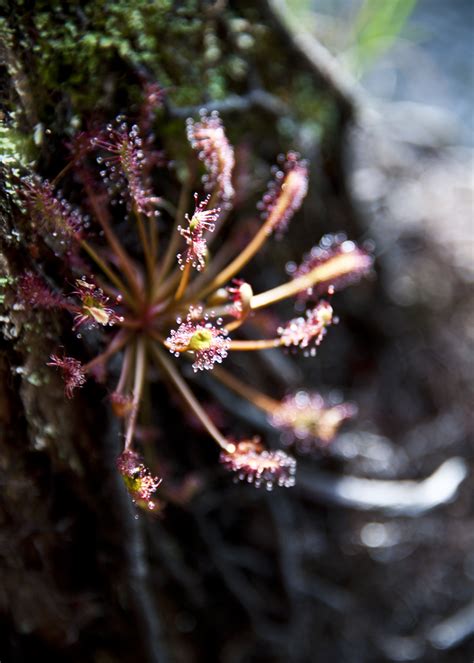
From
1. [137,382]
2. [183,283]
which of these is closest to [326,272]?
[183,283]

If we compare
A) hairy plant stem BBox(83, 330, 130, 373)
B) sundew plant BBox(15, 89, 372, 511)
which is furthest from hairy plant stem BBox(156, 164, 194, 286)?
hairy plant stem BBox(83, 330, 130, 373)

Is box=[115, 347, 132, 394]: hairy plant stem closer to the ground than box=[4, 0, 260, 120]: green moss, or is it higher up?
closer to the ground

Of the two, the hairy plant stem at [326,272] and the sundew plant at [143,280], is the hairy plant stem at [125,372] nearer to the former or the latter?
the sundew plant at [143,280]

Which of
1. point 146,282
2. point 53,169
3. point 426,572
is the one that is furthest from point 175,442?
point 426,572

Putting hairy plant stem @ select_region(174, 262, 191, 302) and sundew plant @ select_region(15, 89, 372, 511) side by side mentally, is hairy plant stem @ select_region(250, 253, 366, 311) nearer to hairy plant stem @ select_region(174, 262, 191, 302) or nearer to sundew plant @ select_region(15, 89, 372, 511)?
sundew plant @ select_region(15, 89, 372, 511)

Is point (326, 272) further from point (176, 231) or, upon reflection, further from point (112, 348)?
point (112, 348)

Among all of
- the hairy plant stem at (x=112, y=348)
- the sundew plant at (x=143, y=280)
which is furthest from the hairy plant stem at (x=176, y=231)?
the hairy plant stem at (x=112, y=348)
